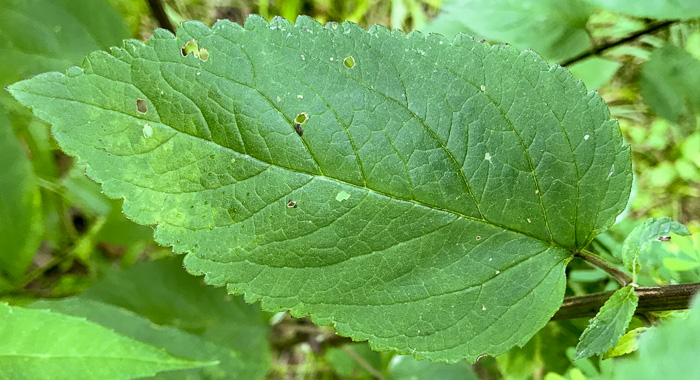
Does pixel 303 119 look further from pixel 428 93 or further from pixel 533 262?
pixel 533 262

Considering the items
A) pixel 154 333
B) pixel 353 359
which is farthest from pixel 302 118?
pixel 353 359

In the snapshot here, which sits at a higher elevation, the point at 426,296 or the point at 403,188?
the point at 403,188

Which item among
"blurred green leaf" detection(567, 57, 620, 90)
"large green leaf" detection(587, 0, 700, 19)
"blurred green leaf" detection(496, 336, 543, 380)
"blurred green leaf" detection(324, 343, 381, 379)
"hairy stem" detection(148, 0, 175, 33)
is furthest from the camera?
"blurred green leaf" detection(324, 343, 381, 379)

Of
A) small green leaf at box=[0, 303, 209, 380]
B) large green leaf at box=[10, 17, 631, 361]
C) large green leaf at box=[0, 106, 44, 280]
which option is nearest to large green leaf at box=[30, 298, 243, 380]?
large green leaf at box=[0, 106, 44, 280]

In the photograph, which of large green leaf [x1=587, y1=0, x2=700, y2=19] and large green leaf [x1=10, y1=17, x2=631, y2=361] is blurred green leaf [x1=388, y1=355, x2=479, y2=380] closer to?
large green leaf [x1=10, y1=17, x2=631, y2=361]

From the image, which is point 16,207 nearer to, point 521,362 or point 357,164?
point 357,164

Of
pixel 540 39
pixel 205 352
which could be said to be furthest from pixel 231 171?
pixel 540 39
